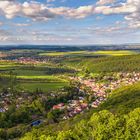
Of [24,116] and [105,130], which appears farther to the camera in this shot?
[24,116]

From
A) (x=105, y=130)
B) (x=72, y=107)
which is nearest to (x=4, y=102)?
(x=72, y=107)

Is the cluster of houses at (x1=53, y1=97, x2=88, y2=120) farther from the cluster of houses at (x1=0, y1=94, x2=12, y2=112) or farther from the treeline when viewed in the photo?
the cluster of houses at (x1=0, y1=94, x2=12, y2=112)

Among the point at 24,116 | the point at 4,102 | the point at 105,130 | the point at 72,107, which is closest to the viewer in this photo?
the point at 105,130

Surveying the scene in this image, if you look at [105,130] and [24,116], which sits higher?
[105,130]

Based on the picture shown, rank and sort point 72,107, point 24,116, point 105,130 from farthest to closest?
point 72,107, point 24,116, point 105,130

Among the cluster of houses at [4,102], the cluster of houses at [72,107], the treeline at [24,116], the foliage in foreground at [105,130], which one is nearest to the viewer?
the foliage in foreground at [105,130]

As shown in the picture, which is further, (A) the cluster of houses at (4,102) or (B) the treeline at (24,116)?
(A) the cluster of houses at (4,102)

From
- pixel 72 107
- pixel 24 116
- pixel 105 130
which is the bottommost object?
pixel 72 107

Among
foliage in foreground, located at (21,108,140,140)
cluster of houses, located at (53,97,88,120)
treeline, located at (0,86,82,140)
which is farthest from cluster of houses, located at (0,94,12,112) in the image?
foliage in foreground, located at (21,108,140,140)

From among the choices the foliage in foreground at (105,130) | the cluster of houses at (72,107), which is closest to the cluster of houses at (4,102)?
the cluster of houses at (72,107)

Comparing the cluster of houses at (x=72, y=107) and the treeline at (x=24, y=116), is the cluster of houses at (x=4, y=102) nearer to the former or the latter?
the treeline at (x=24, y=116)

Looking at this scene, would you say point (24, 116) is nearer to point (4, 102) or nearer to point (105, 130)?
point (4, 102)
